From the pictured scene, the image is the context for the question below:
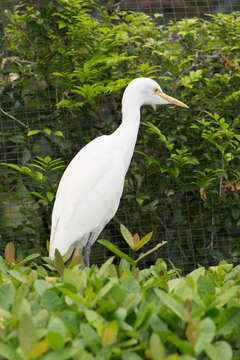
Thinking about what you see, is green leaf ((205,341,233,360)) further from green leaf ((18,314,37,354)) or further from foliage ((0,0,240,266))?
foliage ((0,0,240,266))

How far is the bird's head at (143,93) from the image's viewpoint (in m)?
2.94

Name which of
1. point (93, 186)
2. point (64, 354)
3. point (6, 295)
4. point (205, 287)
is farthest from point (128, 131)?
point (64, 354)

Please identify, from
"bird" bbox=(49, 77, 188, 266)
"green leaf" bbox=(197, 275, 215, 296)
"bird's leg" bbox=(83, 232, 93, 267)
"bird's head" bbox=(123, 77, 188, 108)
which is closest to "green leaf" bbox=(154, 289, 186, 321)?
"green leaf" bbox=(197, 275, 215, 296)

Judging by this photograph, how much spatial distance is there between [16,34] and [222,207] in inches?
77.1

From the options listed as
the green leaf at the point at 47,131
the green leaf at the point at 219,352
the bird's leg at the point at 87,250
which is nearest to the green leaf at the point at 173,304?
the green leaf at the point at 219,352

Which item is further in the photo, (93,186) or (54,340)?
(93,186)

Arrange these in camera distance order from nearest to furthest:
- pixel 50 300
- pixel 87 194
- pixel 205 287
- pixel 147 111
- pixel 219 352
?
1. pixel 219 352
2. pixel 50 300
3. pixel 205 287
4. pixel 87 194
5. pixel 147 111

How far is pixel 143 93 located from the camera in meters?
2.98

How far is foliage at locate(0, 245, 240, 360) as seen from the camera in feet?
3.77

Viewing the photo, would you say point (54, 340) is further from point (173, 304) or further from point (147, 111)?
point (147, 111)

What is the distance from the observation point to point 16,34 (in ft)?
11.7

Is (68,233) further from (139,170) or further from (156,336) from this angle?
(156,336)

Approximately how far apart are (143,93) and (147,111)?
690 mm

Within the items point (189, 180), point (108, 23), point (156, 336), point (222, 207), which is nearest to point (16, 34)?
point (108, 23)
